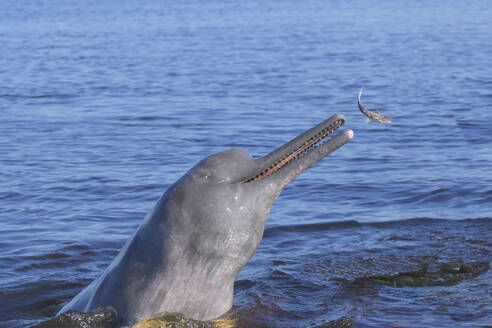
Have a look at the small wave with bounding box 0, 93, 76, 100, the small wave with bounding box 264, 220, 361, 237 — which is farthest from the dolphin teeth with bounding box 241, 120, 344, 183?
the small wave with bounding box 0, 93, 76, 100

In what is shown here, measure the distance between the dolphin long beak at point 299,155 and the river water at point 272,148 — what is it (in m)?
1.53

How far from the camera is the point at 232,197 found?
628cm

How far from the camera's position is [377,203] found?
1185 cm

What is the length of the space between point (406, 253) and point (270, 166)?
3564 millimetres

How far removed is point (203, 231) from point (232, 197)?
350 millimetres

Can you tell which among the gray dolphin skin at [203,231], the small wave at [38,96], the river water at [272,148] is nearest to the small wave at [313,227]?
the river water at [272,148]

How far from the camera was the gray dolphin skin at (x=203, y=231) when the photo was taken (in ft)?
20.6

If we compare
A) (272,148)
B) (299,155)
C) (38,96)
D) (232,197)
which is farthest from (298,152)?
(38,96)

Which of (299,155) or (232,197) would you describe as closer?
(232,197)

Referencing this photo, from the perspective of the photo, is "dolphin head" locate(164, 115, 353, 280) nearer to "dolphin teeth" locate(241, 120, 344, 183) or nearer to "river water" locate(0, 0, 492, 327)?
"dolphin teeth" locate(241, 120, 344, 183)

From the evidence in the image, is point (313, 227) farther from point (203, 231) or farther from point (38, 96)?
point (38, 96)

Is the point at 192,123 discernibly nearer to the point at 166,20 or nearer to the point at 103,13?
the point at 166,20

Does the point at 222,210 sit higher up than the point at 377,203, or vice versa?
the point at 222,210

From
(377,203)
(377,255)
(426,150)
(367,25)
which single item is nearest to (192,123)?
(426,150)
